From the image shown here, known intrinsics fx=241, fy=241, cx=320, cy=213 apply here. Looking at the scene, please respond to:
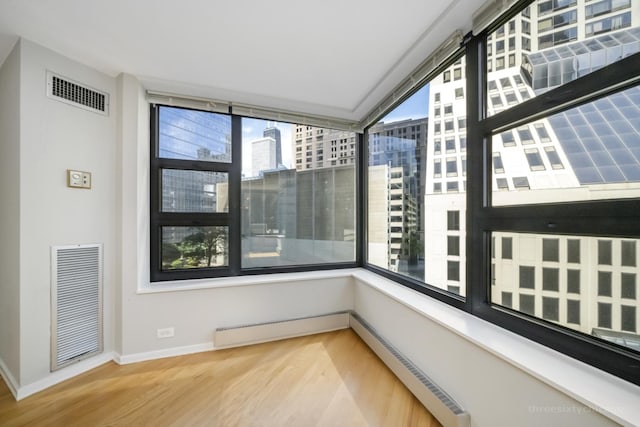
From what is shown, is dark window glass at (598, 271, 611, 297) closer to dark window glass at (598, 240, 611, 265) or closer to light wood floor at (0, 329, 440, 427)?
dark window glass at (598, 240, 611, 265)

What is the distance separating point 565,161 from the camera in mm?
1180

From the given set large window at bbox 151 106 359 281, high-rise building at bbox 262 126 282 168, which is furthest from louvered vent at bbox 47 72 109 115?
high-rise building at bbox 262 126 282 168

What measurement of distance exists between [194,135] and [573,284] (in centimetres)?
325

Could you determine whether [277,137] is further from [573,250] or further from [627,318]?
[627,318]

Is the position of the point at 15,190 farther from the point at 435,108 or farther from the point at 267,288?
the point at 435,108

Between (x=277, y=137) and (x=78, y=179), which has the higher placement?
(x=277, y=137)

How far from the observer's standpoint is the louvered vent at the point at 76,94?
1.95m

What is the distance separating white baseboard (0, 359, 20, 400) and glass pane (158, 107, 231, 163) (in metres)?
2.13

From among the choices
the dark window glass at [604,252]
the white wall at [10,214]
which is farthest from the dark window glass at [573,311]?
the white wall at [10,214]

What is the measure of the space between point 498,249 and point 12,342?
365cm

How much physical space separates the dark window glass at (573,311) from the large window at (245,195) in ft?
7.48

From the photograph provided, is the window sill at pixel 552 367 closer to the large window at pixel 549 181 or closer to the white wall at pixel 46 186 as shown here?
the large window at pixel 549 181

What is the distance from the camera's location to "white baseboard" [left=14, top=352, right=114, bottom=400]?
1798 millimetres

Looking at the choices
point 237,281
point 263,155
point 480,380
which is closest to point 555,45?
point 480,380
